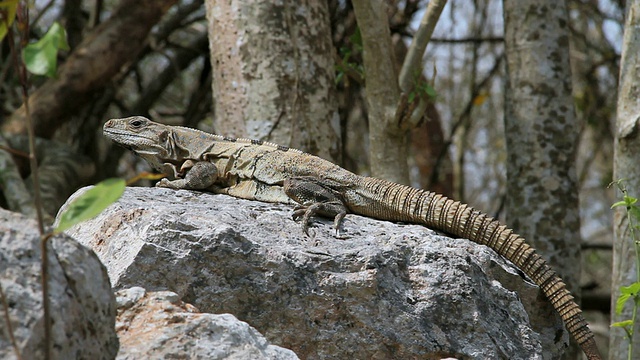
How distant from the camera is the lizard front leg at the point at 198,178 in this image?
195 inches

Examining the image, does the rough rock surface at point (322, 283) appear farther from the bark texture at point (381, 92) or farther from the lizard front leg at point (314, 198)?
the bark texture at point (381, 92)

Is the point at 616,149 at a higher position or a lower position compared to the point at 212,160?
higher

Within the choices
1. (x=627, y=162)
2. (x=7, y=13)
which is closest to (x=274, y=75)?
(x=627, y=162)

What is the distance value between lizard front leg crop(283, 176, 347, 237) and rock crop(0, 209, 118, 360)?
194 cm

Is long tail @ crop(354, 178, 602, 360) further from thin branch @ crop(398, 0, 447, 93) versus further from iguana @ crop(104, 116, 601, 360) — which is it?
thin branch @ crop(398, 0, 447, 93)

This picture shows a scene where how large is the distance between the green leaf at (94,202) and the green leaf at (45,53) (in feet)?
1.01

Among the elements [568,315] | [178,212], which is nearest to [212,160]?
[178,212]

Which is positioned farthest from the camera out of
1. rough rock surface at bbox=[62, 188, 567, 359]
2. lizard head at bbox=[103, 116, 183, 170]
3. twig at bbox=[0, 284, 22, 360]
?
lizard head at bbox=[103, 116, 183, 170]

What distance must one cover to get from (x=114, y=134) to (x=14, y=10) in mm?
3178

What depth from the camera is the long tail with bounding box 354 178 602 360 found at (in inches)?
171

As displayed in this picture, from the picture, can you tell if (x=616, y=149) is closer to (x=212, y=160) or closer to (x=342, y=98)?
(x=212, y=160)

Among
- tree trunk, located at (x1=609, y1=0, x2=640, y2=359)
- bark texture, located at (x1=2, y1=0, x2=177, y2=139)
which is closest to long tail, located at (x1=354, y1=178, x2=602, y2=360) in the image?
tree trunk, located at (x1=609, y1=0, x2=640, y2=359)

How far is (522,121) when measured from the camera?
680cm

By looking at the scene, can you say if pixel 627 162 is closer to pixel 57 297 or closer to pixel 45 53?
pixel 57 297
